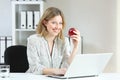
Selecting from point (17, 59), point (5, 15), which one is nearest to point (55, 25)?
point (17, 59)

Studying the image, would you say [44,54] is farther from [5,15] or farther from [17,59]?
[5,15]

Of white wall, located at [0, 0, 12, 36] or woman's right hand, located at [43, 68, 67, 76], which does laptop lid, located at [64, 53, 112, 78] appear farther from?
white wall, located at [0, 0, 12, 36]

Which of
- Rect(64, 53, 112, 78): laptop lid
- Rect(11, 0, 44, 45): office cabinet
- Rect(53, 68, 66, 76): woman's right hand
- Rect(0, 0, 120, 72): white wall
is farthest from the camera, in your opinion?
Rect(0, 0, 120, 72): white wall

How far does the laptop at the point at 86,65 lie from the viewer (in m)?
1.84

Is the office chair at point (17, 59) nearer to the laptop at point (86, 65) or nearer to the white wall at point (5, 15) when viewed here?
the laptop at point (86, 65)

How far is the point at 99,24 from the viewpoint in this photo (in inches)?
155

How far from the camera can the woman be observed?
2316mm

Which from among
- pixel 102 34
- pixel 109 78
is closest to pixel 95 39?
pixel 102 34

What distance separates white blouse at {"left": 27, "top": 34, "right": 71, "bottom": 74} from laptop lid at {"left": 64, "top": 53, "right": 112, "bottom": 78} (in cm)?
41

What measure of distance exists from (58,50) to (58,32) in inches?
6.6

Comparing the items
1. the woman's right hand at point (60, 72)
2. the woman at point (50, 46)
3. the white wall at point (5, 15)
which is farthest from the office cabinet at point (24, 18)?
the woman's right hand at point (60, 72)

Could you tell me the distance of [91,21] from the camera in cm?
395

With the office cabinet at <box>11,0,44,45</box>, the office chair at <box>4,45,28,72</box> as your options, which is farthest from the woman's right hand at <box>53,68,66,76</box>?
the office cabinet at <box>11,0,44,45</box>

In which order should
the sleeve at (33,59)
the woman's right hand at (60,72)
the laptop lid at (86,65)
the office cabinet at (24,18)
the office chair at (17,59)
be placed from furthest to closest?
1. the office cabinet at (24,18)
2. the office chair at (17,59)
3. the sleeve at (33,59)
4. the woman's right hand at (60,72)
5. the laptop lid at (86,65)
